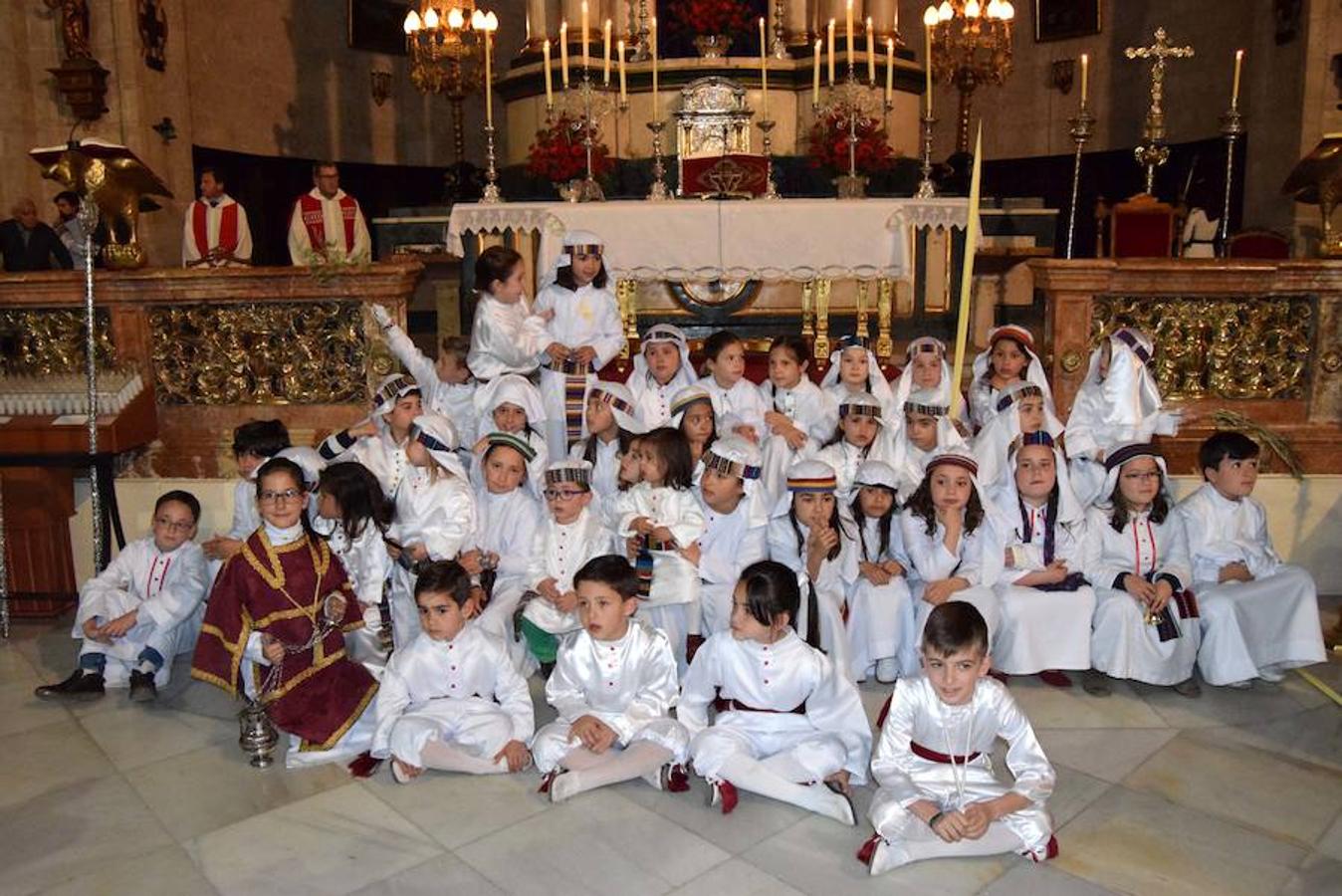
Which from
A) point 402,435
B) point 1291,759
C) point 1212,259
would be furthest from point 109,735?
point 1212,259

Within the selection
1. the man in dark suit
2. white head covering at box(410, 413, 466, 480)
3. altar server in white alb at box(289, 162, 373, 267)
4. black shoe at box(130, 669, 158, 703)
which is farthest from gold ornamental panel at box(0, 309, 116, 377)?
altar server in white alb at box(289, 162, 373, 267)

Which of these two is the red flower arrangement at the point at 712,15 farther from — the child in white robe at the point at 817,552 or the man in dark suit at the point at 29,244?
the child in white robe at the point at 817,552

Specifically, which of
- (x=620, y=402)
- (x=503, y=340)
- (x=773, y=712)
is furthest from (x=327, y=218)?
(x=773, y=712)

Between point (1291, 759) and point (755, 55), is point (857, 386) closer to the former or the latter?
point (1291, 759)

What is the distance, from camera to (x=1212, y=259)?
6512 mm

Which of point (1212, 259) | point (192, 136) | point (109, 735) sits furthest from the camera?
point (192, 136)

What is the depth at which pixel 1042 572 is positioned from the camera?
4840 mm

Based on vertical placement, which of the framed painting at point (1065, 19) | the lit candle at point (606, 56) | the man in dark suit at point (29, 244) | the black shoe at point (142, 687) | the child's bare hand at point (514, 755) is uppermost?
the framed painting at point (1065, 19)

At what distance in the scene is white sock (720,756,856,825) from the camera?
11.9 feet

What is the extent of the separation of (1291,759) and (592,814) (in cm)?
261

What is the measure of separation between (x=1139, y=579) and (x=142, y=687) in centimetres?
443

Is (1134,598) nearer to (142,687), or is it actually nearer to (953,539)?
(953,539)

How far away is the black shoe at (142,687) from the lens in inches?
188

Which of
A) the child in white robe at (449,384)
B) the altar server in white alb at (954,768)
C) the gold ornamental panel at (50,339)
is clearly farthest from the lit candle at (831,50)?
the altar server in white alb at (954,768)
